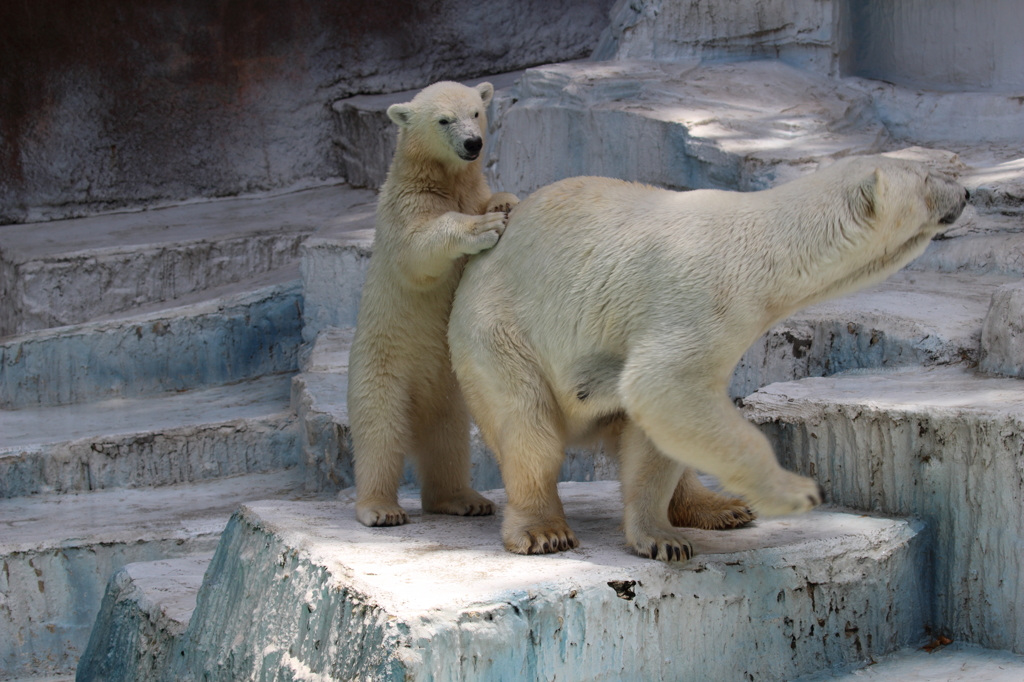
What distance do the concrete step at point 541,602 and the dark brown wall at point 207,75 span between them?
23.8 feet

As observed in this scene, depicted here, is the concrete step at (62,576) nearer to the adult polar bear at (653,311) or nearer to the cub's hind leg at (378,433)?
the cub's hind leg at (378,433)

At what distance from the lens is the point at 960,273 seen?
16.8 ft

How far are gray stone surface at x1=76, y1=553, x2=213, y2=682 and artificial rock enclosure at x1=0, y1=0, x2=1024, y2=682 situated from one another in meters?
0.02

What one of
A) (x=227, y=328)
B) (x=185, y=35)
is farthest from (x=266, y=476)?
(x=185, y=35)

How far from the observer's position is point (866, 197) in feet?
9.02

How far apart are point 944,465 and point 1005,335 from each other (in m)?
0.71

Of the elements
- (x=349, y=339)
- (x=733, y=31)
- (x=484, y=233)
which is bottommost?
(x=349, y=339)

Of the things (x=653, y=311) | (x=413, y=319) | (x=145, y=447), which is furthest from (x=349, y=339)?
(x=653, y=311)

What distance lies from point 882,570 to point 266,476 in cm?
415

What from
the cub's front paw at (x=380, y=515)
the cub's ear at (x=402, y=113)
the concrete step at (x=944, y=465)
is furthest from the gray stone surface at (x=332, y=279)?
the concrete step at (x=944, y=465)

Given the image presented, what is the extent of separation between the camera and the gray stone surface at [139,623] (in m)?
3.62

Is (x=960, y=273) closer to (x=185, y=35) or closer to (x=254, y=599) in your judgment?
(x=254, y=599)

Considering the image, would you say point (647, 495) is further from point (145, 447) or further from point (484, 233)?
point (145, 447)

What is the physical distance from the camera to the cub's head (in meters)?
3.66
